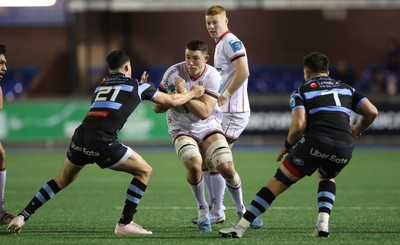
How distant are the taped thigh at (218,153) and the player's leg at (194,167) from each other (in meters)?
0.13

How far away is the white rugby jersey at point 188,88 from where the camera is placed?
7.81 m

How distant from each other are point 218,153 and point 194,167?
0.27 metres

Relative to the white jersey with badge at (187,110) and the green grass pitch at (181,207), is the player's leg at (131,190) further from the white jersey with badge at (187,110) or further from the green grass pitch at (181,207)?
the white jersey with badge at (187,110)

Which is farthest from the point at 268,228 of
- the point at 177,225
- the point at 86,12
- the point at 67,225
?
the point at 86,12

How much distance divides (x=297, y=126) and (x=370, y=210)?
279 cm

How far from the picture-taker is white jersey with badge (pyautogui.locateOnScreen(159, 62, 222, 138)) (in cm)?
782

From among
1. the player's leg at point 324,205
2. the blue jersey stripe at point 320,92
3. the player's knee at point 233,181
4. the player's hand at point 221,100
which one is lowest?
the player's knee at point 233,181

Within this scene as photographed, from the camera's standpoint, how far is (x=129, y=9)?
23734mm

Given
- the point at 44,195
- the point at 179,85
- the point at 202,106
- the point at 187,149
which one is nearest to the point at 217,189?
the point at 187,149

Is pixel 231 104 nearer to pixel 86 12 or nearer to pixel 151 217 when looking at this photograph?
pixel 151 217

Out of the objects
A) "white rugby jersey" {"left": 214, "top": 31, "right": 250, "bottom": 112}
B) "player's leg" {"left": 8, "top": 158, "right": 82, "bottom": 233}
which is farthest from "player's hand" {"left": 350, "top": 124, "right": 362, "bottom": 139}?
"player's leg" {"left": 8, "top": 158, "right": 82, "bottom": 233}

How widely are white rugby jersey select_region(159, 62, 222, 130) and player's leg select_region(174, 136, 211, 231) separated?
21cm

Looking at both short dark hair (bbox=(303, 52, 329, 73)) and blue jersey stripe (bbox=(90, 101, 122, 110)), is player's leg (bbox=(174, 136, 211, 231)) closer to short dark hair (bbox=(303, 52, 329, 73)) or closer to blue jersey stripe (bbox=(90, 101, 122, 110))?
blue jersey stripe (bbox=(90, 101, 122, 110))

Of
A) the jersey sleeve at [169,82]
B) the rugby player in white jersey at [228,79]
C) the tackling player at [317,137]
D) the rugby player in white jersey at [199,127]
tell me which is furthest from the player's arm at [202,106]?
the tackling player at [317,137]
